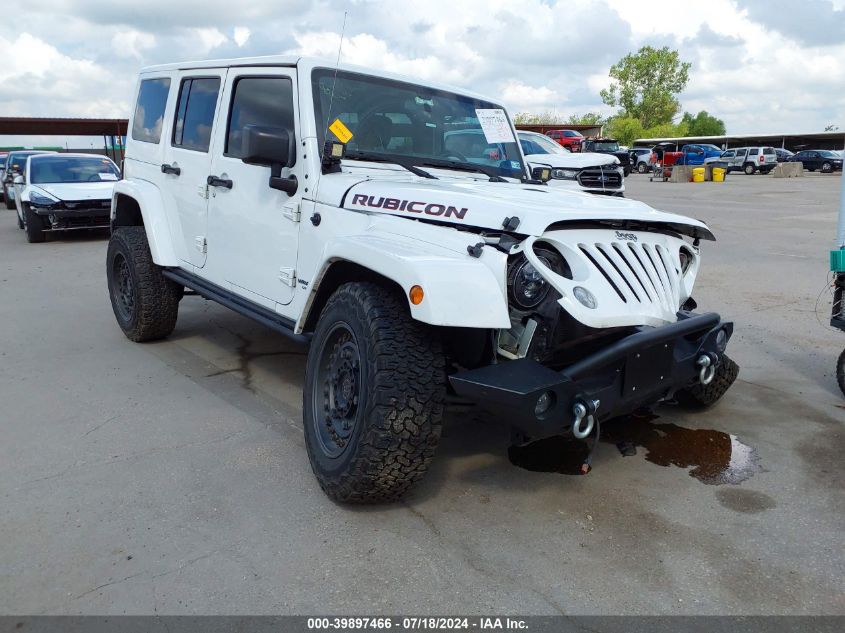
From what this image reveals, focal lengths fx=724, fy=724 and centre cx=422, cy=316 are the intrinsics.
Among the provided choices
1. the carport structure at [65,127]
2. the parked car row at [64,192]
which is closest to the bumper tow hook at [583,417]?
the parked car row at [64,192]

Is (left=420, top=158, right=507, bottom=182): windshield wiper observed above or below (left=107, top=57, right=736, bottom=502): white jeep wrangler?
above

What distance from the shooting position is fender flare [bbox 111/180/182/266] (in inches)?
210

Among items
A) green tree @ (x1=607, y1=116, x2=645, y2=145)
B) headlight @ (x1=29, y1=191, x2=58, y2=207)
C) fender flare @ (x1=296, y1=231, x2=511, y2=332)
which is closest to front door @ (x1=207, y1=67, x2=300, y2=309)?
fender flare @ (x1=296, y1=231, x2=511, y2=332)

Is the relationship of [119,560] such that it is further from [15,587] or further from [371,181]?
[371,181]

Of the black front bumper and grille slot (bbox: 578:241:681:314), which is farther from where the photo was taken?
grille slot (bbox: 578:241:681:314)

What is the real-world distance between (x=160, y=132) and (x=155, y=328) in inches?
61.3

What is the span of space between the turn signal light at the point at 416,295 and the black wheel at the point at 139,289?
11.2 feet

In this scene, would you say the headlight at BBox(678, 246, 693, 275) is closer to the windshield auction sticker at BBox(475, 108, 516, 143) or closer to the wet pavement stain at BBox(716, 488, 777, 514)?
the wet pavement stain at BBox(716, 488, 777, 514)

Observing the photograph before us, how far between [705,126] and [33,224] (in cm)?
10370

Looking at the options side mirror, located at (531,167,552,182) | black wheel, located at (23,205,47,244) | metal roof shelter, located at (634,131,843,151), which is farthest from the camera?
metal roof shelter, located at (634,131,843,151)

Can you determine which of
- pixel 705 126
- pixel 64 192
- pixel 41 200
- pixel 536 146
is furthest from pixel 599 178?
pixel 705 126

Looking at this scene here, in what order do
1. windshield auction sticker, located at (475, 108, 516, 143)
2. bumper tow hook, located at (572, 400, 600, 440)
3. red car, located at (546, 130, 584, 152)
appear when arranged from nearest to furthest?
bumper tow hook, located at (572, 400, 600, 440), windshield auction sticker, located at (475, 108, 516, 143), red car, located at (546, 130, 584, 152)

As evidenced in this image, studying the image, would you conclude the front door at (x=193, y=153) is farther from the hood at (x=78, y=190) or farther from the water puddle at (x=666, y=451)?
the hood at (x=78, y=190)

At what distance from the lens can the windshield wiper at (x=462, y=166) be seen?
4312 mm
